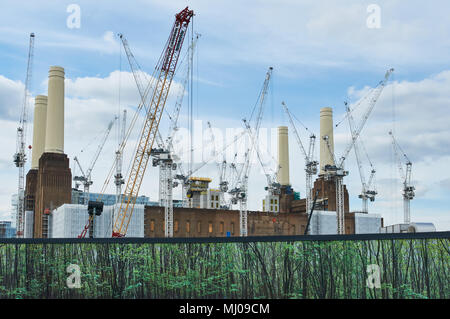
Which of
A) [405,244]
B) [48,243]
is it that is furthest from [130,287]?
[405,244]

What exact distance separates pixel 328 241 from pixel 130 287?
1300 cm

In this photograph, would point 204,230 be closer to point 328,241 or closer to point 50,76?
point 50,76

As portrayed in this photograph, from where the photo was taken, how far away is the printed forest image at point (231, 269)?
109 feet

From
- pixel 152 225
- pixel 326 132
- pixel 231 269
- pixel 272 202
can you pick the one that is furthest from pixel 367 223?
pixel 231 269

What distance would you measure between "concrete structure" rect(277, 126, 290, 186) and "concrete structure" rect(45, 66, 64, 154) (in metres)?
78.6

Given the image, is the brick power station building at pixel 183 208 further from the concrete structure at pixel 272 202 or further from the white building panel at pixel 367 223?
the white building panel at pixel 367 223

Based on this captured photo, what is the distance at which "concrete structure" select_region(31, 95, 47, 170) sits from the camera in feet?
492

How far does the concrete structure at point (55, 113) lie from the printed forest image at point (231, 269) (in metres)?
94.8

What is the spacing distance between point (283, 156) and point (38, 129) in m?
77.3

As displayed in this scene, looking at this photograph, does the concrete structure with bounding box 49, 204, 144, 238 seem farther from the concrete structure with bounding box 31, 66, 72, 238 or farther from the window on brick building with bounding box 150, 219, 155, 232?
the concrete structure with bounding box 31, 66, 72, 238

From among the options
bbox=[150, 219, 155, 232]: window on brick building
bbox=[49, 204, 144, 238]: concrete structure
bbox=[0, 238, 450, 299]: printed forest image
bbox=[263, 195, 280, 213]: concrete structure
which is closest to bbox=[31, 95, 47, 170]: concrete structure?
bbox=[49, 204, 144, 238]: concrete structure

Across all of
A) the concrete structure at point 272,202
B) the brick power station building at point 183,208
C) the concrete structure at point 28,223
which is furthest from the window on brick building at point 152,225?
the concrete structure at point 272,202

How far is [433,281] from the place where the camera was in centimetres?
3291

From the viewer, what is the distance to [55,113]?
129125mm
